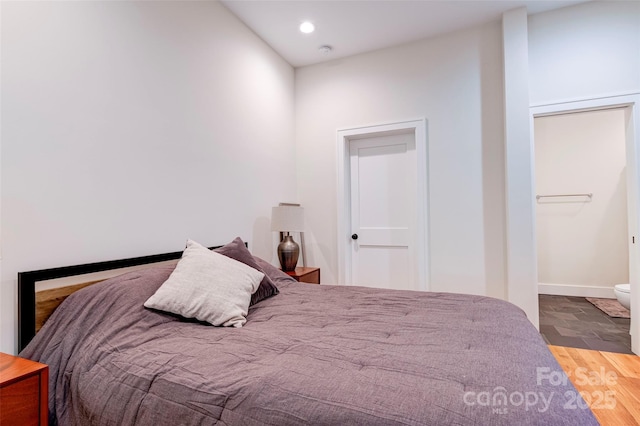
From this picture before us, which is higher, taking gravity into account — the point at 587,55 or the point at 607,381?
the point at 587,55

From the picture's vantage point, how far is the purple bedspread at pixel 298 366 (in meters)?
0.81

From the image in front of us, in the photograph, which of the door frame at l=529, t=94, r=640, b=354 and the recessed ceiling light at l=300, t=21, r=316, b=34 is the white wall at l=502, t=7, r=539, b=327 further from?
the recessed ceiling light at l=300, t=21, r=316, b=34

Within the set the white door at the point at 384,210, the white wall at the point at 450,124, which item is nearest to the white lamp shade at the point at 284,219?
the white wall at the point at 450,124

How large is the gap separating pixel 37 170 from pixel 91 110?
16.9 inches

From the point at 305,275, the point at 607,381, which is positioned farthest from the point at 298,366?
the point at 607,381

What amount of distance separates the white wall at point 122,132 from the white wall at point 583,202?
4.17 m

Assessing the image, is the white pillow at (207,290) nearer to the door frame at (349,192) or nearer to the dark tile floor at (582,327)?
the door frame at (349,192)

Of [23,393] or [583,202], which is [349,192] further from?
[583,202]

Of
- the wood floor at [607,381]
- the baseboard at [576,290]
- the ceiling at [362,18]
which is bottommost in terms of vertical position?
the wood floor at [607,381]

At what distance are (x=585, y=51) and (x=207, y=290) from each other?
3507mm

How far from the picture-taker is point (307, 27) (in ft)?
9.64

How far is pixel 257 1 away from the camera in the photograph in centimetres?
261

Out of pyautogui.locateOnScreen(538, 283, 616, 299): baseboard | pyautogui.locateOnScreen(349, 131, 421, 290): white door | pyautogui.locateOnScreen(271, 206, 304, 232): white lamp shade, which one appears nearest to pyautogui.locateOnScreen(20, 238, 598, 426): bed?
pyautogui.locateOnScreen(271, 206, 304, 232): white lamp shade

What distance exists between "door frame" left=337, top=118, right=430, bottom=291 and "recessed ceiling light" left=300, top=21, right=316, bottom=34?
A: 1.02 m
